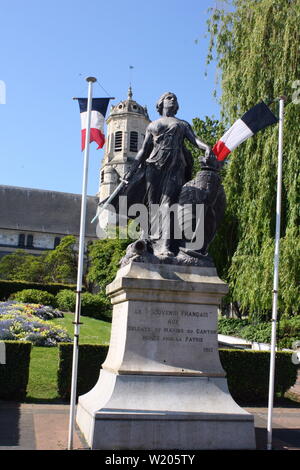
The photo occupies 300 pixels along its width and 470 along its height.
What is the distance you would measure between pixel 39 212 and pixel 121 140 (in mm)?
17211

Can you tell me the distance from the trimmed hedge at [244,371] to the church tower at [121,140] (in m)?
64.5

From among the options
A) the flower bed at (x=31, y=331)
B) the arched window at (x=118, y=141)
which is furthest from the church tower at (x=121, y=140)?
the flower bed at (x=31, y=331)

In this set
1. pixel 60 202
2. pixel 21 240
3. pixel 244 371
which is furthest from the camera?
pixel 60 202

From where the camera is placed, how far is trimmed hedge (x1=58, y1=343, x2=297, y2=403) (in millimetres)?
12703

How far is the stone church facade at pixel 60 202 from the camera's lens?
3066 inches

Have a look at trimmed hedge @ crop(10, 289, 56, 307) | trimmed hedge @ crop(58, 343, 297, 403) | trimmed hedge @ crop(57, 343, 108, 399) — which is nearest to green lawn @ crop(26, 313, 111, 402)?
trimmed hedge @ crop(57, 343, 108, 399)

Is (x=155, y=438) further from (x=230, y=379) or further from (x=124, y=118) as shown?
(x=124, y=118)

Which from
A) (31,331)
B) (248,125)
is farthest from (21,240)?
(248,125)

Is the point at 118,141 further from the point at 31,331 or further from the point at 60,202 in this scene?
the point at 31,331

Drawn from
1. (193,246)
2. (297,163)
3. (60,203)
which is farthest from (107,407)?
(60,203)

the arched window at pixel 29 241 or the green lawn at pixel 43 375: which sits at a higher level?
the arched window at pixel 29 241

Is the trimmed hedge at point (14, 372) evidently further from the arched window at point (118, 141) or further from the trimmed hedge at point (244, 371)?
the arched window at point (118, 141)

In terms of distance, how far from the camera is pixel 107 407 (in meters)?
7.18

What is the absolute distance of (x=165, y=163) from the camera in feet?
28.7
